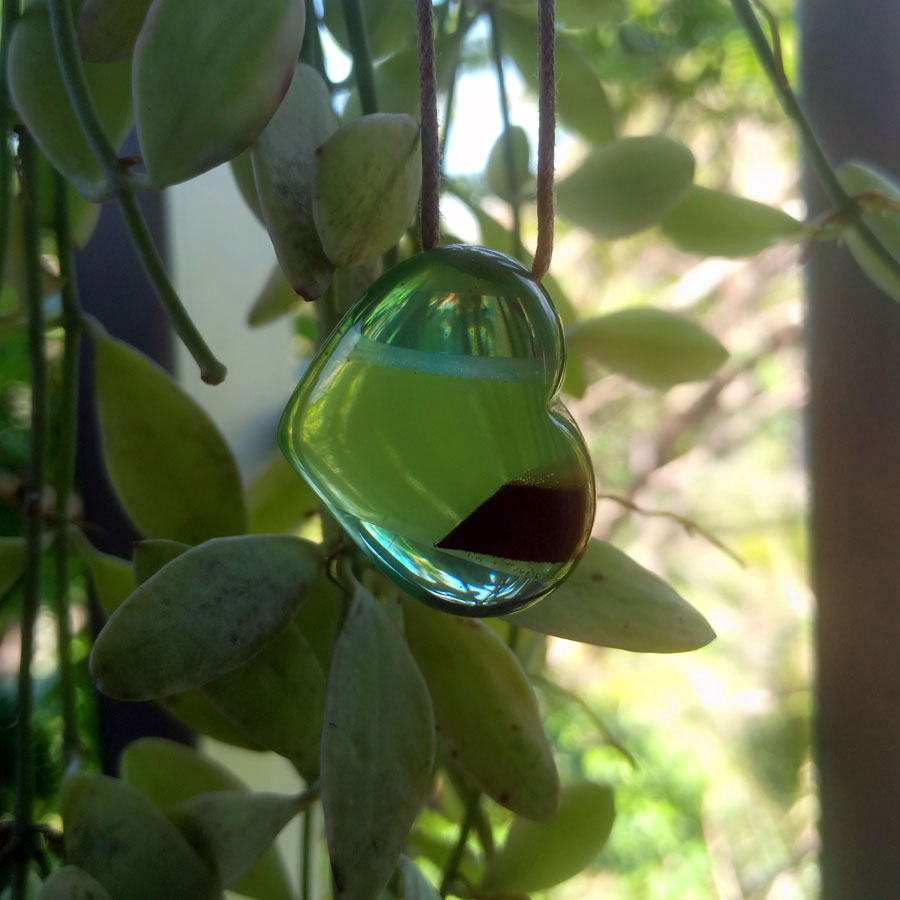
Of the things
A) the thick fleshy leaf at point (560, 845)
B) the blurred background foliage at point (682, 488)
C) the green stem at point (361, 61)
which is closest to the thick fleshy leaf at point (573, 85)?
the blurred background foliage at point (682, 488)

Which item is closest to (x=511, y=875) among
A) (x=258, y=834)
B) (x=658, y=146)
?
(x=258, y=834)

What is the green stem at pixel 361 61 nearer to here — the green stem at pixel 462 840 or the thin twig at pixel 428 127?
the thin twig at pixel 428 127

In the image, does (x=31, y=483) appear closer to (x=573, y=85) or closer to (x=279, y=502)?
(x=279, y=502)

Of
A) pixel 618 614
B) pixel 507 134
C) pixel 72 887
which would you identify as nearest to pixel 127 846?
pixel 72 887

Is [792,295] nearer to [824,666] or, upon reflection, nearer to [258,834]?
[824,666]

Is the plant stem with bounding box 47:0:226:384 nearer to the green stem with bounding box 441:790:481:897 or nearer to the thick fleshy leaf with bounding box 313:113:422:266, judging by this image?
the thick fleshy leaf with bounding box 313:113:422:266

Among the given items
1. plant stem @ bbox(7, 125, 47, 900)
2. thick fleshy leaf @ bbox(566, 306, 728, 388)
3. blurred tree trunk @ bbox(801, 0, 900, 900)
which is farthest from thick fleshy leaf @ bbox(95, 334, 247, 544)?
blurred tree trunk @ bbox(801, 0, 900, 900)
